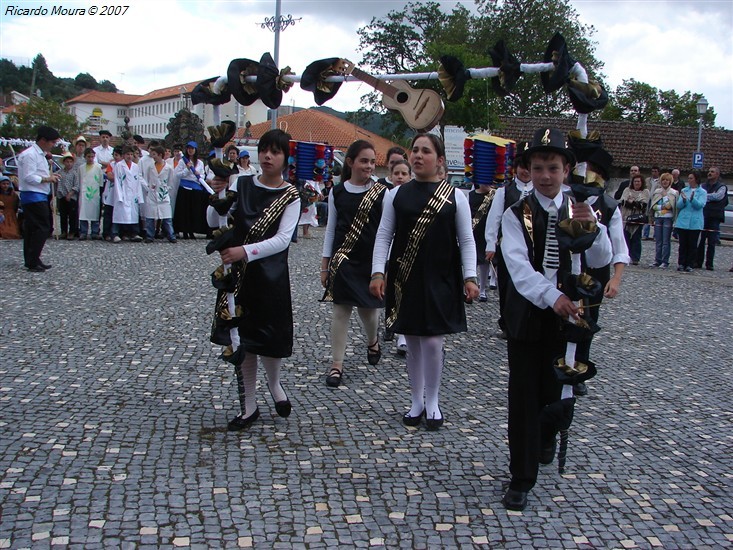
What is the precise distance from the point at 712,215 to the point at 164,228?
12.2m

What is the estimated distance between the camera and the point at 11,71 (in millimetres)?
120250

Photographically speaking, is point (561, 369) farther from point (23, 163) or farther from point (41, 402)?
point (23, 163)

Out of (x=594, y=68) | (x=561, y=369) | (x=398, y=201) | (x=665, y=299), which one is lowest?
(x=665, y=299)

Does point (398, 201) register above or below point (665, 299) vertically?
above

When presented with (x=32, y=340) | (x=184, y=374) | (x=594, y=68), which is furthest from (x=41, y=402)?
(x=594, y=68)

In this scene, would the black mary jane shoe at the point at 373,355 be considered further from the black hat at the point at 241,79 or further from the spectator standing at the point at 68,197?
the spectator standing at the point at 68,197

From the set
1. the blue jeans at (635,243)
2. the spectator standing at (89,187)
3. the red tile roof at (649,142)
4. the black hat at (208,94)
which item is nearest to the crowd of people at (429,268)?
the black hat at (208,94)

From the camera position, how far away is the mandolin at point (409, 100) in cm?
576

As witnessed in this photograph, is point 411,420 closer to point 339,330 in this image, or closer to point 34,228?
point 339,330

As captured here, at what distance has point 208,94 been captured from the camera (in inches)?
226

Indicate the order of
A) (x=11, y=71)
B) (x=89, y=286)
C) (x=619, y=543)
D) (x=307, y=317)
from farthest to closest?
(x=11, y=71), (x=89, y=286), (x=307, y=317), (x=619, y=543)

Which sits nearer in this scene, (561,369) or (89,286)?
(561,369)

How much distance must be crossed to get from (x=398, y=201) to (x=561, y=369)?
1.94 metres

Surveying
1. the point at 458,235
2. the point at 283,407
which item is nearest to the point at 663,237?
the point at 458,235
